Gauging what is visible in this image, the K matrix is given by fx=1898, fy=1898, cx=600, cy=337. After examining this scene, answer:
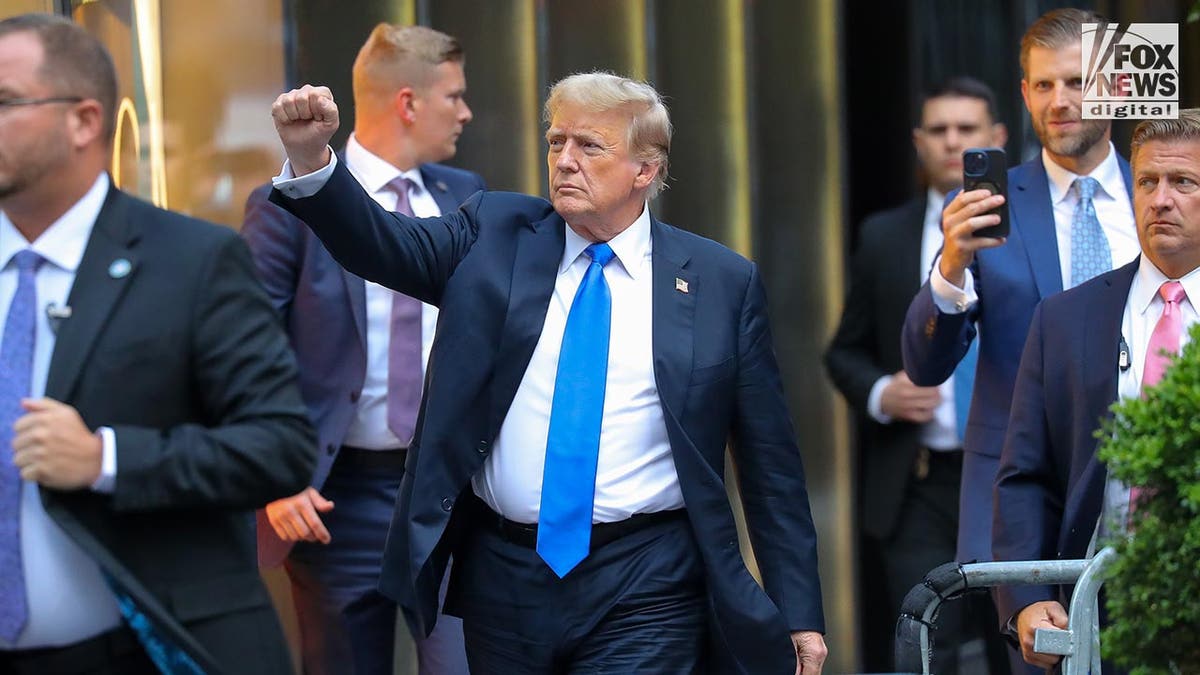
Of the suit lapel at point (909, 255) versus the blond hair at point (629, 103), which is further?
the suit lapel at point (909, 255)

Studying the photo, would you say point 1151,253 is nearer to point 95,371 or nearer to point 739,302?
point 739,302

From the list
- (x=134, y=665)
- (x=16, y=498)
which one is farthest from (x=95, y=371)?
(x=134, y=665)

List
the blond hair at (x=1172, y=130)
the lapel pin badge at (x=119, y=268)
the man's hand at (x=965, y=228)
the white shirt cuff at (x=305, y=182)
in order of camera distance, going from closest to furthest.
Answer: the lapel pin badge at (x=119, y=268) → the white shirt cuff at (x=305, y=182) → the blond hair at (x=1172, y=130) → the man's hand at (x=965, y=228)

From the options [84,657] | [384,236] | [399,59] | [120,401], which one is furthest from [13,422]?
[399,59]

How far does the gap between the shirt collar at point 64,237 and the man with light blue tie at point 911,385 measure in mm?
3379

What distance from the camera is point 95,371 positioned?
11.0 feet

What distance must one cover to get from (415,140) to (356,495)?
3.57 ft

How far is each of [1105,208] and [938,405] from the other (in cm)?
111

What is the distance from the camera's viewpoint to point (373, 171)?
5.71 metres

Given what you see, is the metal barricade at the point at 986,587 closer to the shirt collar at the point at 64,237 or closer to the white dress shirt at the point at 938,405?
the shirt collar at the point at 64,237

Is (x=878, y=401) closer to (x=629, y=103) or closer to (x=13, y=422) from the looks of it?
(x=629, y=103)

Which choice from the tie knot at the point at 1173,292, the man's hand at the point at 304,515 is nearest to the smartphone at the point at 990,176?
the tie knot at the point at 1173,292

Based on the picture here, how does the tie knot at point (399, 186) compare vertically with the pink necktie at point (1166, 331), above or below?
above

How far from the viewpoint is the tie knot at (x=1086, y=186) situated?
539 centimetres
